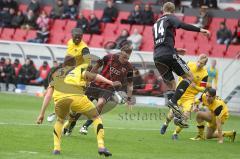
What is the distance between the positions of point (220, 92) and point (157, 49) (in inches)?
505

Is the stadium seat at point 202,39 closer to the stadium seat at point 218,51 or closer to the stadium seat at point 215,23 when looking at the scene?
the stadium seat at point 218,51

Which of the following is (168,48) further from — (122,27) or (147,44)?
(122,27)

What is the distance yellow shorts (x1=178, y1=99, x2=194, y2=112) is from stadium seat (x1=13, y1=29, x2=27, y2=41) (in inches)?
689

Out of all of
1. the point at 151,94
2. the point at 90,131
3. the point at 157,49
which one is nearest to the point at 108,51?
the point at 151,94

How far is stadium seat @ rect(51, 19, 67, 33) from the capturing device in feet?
110

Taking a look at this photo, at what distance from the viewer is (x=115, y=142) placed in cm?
1496

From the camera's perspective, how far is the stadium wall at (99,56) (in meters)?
27.0

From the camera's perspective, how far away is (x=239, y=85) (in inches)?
1059

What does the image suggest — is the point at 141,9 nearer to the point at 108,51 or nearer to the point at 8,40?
the point at 108,51

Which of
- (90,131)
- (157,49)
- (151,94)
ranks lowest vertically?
(151,94)

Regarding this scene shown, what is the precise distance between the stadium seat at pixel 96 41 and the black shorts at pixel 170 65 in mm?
16280

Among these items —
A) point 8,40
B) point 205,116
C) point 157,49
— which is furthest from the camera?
point 8,40

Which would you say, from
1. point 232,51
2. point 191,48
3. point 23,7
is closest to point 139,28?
point 191,48

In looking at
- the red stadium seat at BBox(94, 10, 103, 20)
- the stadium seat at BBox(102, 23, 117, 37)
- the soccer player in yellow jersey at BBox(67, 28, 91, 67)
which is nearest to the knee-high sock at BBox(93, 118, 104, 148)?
the soccer player in yellow jersey at BBox(67, 28, 91, 67)
